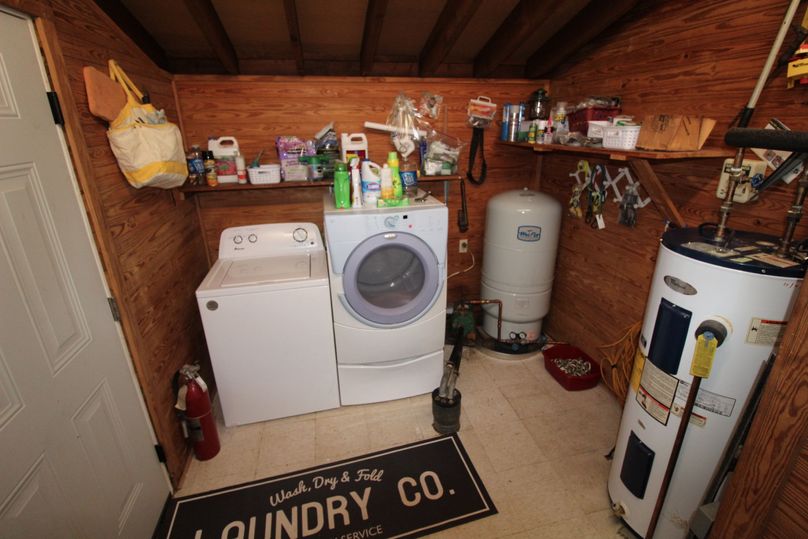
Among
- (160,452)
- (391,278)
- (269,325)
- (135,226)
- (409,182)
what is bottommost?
(160,452)

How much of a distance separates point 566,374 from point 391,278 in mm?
1267

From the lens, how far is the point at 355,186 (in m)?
2.03

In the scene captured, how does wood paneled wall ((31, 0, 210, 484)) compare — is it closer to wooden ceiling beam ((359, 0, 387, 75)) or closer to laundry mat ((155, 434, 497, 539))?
laundry mat ((155, 434, 497, 539))

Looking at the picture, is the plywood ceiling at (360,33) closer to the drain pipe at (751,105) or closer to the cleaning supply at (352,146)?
the cleaning supply at (352,146)

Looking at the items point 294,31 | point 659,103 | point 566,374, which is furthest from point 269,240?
point 659,103

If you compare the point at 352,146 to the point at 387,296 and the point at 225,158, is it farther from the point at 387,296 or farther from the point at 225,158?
the point at 387,296

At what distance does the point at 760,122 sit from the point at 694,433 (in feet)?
3.82

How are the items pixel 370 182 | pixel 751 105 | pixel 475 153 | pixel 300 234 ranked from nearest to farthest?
pixel 751 105 < pixel 370 182 < pixel 300 234 < pixel 475 153

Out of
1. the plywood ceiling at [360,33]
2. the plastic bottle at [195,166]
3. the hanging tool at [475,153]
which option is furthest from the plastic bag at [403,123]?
the plastic bottle at [195,166]

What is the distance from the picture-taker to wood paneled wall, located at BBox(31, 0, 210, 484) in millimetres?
1340

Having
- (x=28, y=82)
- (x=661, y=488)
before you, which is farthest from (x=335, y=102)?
(x=661, y=488)

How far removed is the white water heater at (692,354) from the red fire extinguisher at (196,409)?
1889 millimetres

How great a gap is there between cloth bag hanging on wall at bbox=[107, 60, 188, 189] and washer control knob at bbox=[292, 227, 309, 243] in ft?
2.54

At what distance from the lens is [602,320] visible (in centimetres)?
244
